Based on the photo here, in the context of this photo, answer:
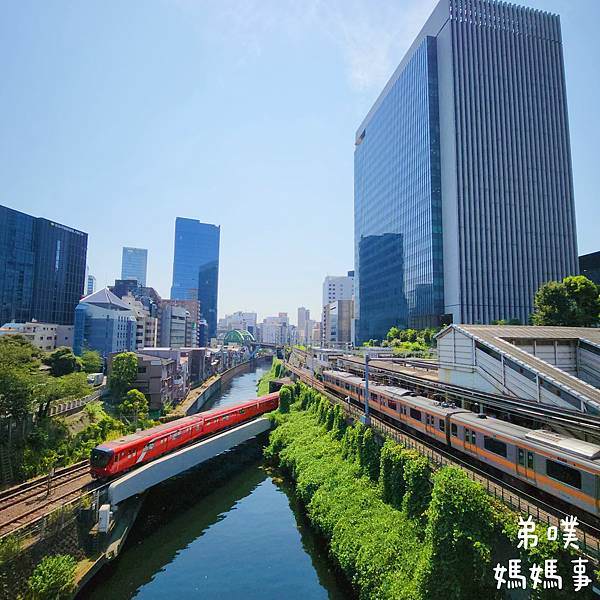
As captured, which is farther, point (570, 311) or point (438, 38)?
point (438, 38)

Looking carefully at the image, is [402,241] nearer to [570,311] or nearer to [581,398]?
[570,311]

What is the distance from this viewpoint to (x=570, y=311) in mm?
42594

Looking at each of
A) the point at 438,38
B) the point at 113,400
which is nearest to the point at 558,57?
the point at 438,38

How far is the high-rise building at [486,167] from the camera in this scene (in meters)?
67.2

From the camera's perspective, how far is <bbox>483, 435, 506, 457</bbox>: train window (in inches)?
615

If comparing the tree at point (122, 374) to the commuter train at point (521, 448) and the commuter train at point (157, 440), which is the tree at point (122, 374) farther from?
the commuter train at point (521, 448)

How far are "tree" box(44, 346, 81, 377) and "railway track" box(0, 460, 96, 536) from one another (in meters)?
22.1

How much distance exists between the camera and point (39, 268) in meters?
84.0

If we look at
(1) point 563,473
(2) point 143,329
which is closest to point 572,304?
(1) point 563,473

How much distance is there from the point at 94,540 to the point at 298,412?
23087 millimetres

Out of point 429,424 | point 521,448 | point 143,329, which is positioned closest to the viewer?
point 521,448

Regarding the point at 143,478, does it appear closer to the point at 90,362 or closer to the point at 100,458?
the point at 100,458

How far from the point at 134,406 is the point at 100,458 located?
15923mm

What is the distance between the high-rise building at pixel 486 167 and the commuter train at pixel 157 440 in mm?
44545
